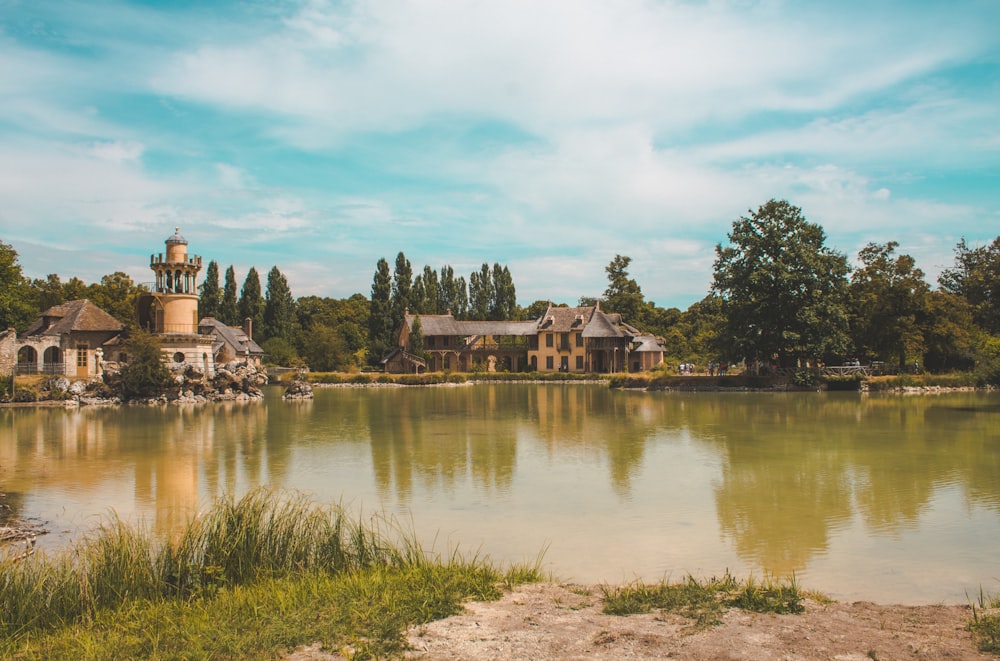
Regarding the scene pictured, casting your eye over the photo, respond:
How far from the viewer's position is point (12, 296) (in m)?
39.7

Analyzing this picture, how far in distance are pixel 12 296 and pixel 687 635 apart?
4489 cm

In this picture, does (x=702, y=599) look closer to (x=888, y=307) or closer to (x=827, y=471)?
(x=827, y=471)

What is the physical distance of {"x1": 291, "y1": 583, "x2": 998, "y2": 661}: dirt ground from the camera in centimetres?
521

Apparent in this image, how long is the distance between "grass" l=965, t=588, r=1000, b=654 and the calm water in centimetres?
79

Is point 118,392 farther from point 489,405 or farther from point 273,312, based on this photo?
point 273,312

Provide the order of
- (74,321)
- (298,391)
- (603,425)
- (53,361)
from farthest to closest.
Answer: (298,391)
(74,321)
(53,361)
(603,425)

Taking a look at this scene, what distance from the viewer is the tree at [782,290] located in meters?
39.4

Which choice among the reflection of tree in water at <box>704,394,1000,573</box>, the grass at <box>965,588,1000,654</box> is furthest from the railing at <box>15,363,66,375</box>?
the grass at <box>965,588,1000,654</box>

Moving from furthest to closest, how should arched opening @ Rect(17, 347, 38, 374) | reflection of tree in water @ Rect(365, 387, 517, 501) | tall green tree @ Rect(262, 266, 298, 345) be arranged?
tall green tree @ Rect(262, 266, 298, 345) → arched opening @ Rect(17, 347, 38, 374) → reflection of tree in water @ Rect(365, 387, 517, 501)

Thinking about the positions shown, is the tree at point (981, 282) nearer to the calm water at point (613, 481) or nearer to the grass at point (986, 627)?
the calm water at point (613, 481)

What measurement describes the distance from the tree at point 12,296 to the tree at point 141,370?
9.00 metres

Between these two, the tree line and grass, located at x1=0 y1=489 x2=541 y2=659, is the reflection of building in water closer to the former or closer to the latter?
the tree line

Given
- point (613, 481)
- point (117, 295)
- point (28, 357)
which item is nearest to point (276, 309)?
point (117, 295)

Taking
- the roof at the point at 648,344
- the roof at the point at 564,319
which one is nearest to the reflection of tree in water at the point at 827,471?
the roof at the point at 648,344
